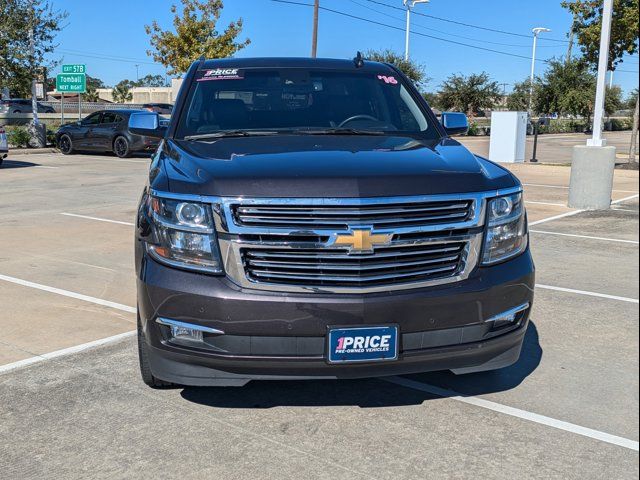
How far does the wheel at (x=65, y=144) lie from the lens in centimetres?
2388

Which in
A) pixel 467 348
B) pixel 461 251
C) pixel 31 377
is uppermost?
pixel 461 251

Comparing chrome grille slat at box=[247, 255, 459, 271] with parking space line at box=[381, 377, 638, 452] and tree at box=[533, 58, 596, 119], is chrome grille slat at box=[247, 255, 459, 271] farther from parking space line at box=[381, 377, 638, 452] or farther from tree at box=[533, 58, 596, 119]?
tree at box=[533, 58, 596, 119]

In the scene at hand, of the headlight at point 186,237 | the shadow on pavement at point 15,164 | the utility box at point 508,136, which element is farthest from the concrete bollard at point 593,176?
the shadow on pavement at point 15,164

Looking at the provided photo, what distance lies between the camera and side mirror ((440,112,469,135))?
17.0ft

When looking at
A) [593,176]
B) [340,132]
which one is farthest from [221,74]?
[593,176]

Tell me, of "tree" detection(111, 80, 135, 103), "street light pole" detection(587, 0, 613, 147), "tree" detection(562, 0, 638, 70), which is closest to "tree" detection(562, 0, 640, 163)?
"tree" detection(562, 0, 638, 70)

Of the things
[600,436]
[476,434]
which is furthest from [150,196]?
[600,436]

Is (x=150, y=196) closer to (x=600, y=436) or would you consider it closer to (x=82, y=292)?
(x=600, y=436)

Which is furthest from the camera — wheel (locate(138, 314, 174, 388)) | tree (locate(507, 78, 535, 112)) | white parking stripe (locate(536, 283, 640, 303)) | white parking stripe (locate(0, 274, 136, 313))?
tree (locate(507, 78, 535, 112))

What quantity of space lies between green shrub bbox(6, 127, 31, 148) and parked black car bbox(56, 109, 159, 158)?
5.16 ft

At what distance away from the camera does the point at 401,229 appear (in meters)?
3.33

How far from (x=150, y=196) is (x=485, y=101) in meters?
49.1

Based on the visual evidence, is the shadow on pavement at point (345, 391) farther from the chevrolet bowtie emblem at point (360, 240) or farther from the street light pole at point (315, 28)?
the street light pole at point (315, 28)

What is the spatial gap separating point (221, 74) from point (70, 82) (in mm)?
23983
